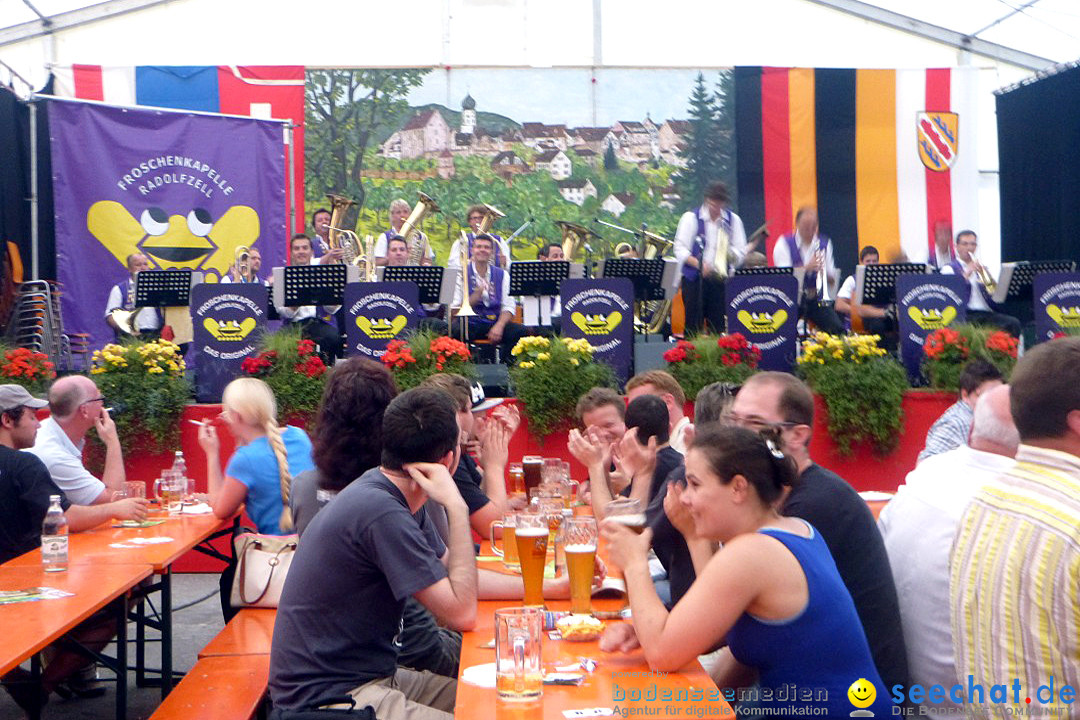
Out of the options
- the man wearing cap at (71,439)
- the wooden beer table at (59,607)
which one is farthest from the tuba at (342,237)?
the wooden beer table at (59,607)

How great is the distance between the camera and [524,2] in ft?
53.1

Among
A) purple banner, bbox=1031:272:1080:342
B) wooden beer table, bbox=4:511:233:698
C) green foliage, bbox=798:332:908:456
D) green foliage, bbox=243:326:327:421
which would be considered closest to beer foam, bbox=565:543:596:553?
wooden beer table, bbox=4:511:233:698

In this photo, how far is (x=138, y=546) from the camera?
4777mm

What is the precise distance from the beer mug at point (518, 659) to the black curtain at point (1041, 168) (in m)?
13.2

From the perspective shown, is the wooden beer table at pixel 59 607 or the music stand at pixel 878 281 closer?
the wooden beer table at pixel 59 607

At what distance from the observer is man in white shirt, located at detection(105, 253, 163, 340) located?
1091 centimetres

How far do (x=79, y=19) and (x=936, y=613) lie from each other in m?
15.8

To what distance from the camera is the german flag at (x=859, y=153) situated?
15133 mm

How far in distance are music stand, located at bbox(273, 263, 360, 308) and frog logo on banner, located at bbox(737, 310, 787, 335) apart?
10.6 feet

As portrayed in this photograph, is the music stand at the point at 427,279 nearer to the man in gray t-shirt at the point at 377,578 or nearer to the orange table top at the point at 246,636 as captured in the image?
the orange table top at the point at 246,636

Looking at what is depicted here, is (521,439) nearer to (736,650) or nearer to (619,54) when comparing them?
(736,650)

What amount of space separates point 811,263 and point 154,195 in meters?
7.38

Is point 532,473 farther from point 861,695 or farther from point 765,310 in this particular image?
point 765,310

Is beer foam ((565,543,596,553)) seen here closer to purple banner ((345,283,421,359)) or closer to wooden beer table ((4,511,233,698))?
wooden beer table ((4,511,233,698))
